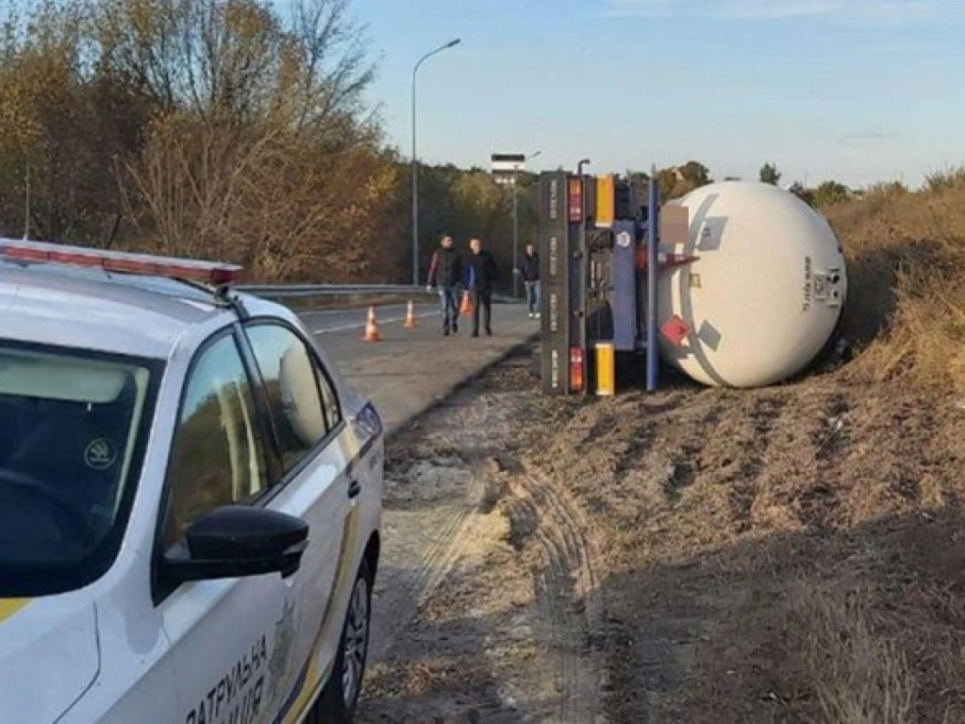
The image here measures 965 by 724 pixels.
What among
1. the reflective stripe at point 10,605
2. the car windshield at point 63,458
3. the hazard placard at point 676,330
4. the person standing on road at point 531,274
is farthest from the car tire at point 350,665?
the person standing on road at point 531,274

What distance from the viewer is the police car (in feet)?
8.51

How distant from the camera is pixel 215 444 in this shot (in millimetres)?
3525

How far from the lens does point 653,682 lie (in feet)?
17.8

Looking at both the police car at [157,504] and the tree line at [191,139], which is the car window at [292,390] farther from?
the tree line at [191,139]

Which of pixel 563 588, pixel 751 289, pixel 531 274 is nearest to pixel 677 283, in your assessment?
pixel 751 289

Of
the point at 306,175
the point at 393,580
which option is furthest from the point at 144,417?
the point at 306,175

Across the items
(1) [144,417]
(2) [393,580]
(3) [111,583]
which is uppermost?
(1) [144,417]

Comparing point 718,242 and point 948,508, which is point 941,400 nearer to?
point 718,242

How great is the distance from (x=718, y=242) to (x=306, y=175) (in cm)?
3279

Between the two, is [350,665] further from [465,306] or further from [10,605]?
Result: [465,306]

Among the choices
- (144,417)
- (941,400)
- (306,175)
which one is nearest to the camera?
(144,417)

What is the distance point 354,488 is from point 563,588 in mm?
2419

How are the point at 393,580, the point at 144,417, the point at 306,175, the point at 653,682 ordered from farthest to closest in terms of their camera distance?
the point at 306,175, the point at 393,580, the point at 653,682, the point at 144,417

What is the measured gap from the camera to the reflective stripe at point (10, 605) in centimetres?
251
